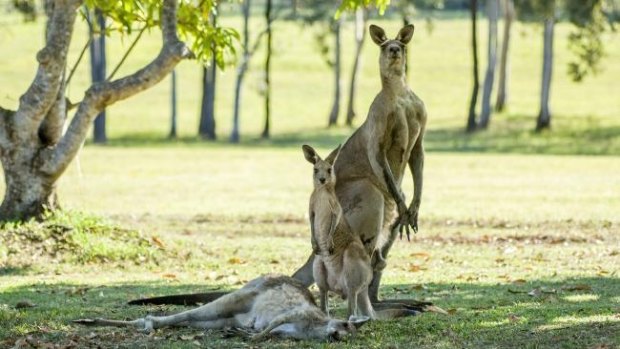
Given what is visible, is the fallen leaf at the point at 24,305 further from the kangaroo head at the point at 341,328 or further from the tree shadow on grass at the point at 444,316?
the kangaroo head at the point at 341,328

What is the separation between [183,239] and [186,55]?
331cm

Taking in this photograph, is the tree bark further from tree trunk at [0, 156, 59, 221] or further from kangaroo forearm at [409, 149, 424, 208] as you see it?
kangaroo forearm at [409, 149, 424, 208]

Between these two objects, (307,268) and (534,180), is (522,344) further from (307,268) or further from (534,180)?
(534,180)

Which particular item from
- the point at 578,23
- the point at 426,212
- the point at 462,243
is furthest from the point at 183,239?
the point at 578,23

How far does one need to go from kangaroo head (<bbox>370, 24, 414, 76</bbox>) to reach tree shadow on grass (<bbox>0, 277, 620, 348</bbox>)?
2.08 metres

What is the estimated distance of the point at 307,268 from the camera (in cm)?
1071

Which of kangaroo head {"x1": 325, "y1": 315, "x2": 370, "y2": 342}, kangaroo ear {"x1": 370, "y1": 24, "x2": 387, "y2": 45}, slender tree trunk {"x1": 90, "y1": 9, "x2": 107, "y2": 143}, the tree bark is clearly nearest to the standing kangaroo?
kangaroo ear {"x1": 370, "y1": 24, "x2": 387, "y2": 45}

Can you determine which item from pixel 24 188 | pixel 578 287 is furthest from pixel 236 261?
pixel 578 287

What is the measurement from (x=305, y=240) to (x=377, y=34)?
8.87 meters

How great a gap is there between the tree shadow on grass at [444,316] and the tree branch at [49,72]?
3.13 metres

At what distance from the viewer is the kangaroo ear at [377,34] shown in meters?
10.6

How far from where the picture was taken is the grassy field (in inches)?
398

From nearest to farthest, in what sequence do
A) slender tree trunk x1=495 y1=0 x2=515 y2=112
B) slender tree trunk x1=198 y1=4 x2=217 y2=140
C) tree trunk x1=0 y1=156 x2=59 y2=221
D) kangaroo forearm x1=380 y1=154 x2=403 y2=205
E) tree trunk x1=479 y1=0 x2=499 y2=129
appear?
kangaroo forearm x1=380 y1=154 x2=403 y2=205, tree trunk x1=0 y1=156 x2=59 y2=221, tree trunk x1=479 y1=0 x2=499 y2=129, slender tree trunk x1=198 y1=4 x2=217 y2=140, slender tree trunk x1=495 y1=0 x2=515 y2=112

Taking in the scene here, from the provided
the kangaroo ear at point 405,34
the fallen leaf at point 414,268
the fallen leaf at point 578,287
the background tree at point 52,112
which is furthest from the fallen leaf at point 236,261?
the kangaroo ear at point 405,34
